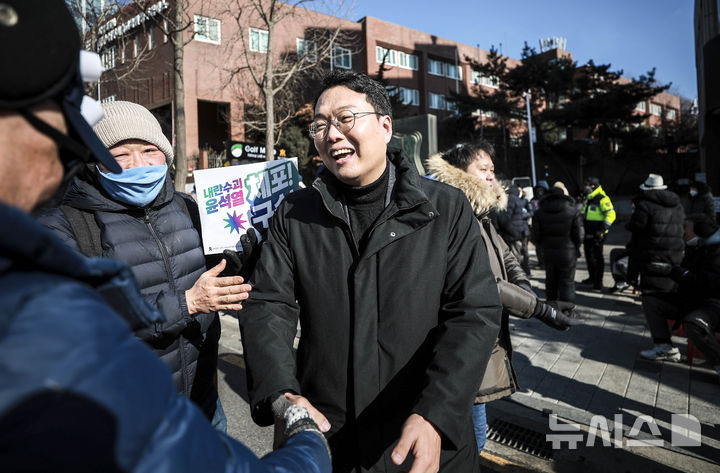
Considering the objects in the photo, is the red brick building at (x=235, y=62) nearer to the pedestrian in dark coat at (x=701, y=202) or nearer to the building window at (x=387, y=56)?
the building window at (x=387, y=56)

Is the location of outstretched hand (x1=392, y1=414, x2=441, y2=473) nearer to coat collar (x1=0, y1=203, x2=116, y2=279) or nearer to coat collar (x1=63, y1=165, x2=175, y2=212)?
coat collar (x1=0, y1=203, x2=116, y2=279)

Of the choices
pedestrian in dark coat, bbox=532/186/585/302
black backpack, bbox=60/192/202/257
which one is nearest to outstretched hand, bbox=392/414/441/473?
black backpack, bbox=60/192/202/257

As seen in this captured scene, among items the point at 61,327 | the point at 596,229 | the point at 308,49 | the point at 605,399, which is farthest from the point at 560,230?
the point at 308,49

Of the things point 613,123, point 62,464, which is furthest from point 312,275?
point 613,123

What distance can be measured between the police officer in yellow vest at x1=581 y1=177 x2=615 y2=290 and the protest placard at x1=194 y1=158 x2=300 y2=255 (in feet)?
26.4

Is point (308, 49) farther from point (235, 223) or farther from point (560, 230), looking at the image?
point (235, 223)

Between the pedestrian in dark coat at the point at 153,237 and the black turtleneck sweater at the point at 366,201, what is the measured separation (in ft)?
1.88

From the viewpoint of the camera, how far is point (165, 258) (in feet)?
6.84

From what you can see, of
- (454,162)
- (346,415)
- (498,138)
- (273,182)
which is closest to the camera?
(346,415)

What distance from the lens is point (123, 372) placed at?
0.65 meters

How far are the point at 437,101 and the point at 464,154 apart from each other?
33529 millimetres

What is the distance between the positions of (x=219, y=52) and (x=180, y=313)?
73.4 feet

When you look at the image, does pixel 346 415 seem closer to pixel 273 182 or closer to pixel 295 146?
pixel 273 182

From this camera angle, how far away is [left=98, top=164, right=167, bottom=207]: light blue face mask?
1964 millimetres
